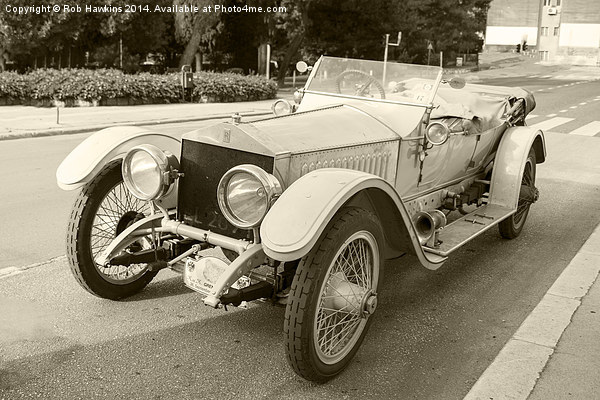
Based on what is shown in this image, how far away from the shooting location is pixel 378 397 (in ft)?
11.8

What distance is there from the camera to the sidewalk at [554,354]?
3.68m

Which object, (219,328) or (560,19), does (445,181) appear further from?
(560,19)

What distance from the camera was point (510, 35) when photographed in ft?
247


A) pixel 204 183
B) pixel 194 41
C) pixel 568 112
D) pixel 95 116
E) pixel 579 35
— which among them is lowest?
pixel 95 116

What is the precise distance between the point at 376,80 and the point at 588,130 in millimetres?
11290

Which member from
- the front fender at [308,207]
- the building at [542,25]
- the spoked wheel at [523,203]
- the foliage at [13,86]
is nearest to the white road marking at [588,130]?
the spoked wheel at [523,203]

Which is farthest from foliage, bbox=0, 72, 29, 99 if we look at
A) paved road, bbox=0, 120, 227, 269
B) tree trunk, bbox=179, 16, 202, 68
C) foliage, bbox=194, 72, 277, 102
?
tree trunk, bbox=179, 16, 202, 68

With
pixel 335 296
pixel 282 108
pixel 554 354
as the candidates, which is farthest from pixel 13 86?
pixel 554 354

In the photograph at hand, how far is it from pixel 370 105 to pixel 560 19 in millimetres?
71497

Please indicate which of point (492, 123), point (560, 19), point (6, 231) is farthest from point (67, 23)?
point (560, 19)

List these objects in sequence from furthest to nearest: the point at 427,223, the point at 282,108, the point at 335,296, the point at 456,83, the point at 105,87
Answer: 1. the point at 105,87
2. the point at 282,108
3. the point at 456,83
4. the point at 427,223
5. the point at 335,296

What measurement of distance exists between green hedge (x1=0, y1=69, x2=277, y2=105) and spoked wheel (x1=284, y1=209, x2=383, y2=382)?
14966mm

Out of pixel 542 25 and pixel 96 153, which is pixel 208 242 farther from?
pixel 542 25
